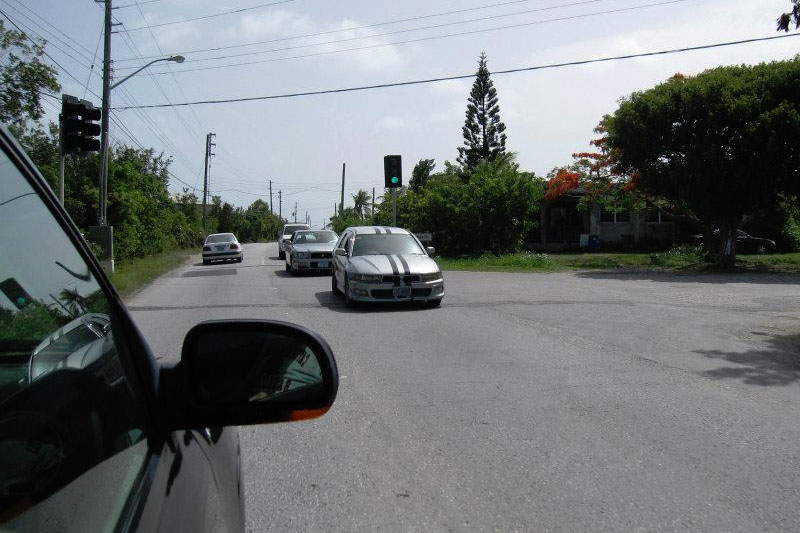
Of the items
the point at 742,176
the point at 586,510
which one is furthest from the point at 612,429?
the point at 742,176

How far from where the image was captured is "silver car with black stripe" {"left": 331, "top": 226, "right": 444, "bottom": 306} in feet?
40.0

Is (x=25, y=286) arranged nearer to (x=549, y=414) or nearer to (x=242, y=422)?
(x=242, y=422)

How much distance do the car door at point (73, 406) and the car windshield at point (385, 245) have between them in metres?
11.6

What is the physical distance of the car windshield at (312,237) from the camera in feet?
71.2

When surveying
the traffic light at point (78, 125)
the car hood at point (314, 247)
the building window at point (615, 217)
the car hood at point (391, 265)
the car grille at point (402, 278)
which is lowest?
the car grille at point (402, 278)

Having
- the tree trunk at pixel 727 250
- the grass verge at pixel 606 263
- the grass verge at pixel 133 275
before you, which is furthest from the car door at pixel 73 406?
the tree trunk at pixel 727 250

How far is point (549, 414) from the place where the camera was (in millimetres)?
5449

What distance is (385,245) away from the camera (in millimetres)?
13656

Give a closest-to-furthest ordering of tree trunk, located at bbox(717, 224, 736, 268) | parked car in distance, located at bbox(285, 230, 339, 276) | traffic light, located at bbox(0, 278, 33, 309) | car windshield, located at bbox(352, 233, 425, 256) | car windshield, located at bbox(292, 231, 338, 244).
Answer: traffic light, located at bbox(0, 278, 33, 309)
car windshield, located at bbox(352, 233, 425, 256)
parked car in distance, located at bbox(285, 230, 339, 276)
car windshield, located at bbox(292, 231, 338, 244)
tree trunk, located at bbox(717, 224, 736, 268)

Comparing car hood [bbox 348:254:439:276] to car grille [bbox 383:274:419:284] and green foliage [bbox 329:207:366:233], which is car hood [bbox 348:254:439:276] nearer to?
car grille [bbox 383:274:419:284]

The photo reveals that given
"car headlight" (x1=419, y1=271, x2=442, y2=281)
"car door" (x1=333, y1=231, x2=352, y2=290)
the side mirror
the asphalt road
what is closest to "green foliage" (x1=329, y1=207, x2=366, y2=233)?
"car door" (x1=333, y1=231, x2=352, y2=290)

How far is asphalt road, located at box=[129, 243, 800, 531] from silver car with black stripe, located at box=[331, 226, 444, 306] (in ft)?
3.50

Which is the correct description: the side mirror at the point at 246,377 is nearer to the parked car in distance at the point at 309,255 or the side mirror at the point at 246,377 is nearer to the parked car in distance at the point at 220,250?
the parked car in distance at the point at 309,255

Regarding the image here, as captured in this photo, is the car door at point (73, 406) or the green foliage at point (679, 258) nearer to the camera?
the car door at point (73, 406)
